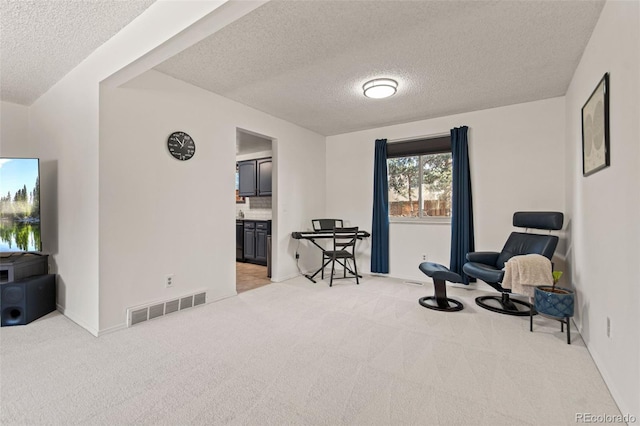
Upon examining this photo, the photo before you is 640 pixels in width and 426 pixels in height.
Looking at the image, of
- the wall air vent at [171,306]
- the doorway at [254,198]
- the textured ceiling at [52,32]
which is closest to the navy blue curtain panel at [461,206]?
the doorway at [254,198]

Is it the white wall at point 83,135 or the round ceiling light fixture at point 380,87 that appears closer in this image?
the white wall at point 83,135

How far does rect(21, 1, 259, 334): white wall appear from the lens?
1.87 meters

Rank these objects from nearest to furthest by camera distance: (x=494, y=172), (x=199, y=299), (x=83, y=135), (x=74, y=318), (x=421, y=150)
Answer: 1. (x=83, y=135)
2. (x=74, y=318)
3. (x=199, y=299)
4. (x=494, y=172)
5. (x=421, y=150)

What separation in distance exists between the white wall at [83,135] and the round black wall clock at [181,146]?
0.66 meters

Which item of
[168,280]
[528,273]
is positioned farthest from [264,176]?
[528,273]

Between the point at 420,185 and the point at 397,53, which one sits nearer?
the point at 397,53

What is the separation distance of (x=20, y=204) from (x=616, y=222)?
211 inches

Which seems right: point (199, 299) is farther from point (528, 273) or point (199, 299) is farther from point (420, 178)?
point (420, 178)

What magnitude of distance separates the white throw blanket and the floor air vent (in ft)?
11.3

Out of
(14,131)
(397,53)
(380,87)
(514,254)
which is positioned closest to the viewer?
(397,53)

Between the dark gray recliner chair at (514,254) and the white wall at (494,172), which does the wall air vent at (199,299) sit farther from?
the dark gray recliner chair at (514,254)

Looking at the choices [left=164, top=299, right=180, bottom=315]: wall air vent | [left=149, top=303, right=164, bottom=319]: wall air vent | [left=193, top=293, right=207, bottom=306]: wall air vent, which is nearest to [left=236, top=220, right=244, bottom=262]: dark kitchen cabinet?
[left=193, top=293, right=207, bottom=306]: wall air vent

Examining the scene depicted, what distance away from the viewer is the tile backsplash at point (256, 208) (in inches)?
253

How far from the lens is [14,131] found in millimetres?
3762
